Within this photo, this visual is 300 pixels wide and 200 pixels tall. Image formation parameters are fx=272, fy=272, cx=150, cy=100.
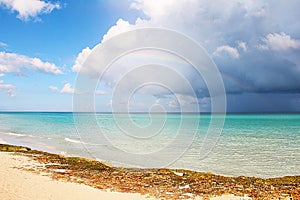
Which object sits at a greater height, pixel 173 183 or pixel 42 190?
pixel 173 183

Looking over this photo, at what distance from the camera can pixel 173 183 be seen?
13641 millimetres

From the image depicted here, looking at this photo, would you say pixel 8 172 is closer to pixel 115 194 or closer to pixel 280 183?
pixel 115 194

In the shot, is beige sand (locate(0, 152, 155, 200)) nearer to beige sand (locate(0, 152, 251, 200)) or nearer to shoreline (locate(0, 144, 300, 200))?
beige sand (locate(0, 152, 251, 200))

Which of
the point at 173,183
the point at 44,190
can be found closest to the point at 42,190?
the point at 44,190

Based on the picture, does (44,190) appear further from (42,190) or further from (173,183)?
(173,183)

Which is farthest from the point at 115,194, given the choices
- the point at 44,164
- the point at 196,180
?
the point at 44,164

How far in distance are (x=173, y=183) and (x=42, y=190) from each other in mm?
6132

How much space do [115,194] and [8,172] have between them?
6.55 meters

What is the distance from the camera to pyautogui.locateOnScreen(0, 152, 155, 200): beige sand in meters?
10.6

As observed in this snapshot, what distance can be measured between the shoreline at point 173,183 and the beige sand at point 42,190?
2.02 ft

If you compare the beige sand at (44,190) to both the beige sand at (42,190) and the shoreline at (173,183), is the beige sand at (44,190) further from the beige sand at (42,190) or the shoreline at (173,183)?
the shoreline at (173,183)

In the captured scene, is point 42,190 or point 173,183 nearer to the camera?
point 42,190

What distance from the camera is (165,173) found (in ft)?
53.1

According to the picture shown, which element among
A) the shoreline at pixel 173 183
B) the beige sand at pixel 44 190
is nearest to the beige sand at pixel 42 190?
the beige sand at pixel 44 190
